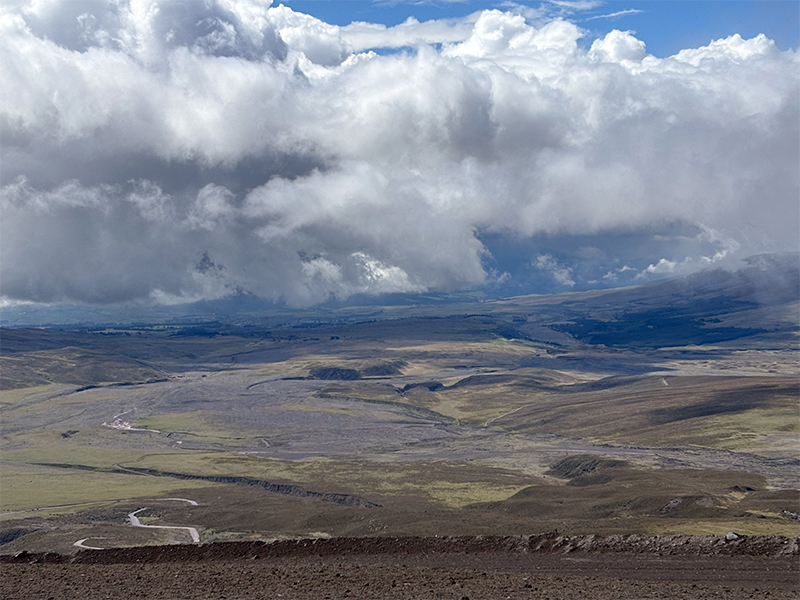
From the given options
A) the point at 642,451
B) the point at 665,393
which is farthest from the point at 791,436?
the point at 665,393

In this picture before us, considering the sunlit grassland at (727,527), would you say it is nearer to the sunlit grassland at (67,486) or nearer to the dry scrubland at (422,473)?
the dry scrubland at (422,473)

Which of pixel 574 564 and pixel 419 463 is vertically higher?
pixel 574 564

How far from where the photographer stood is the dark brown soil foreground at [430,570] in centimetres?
2866

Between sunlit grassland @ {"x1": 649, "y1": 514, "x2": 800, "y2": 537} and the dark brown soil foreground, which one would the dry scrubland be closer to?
sunlit grassland @ {"x1": 649, "y1": 514, "x2": 800, "y2": 537}

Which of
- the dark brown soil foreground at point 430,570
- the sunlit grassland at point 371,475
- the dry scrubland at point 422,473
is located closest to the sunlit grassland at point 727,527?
the dry scrubland at point 422,473

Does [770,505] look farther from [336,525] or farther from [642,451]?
[642,451]

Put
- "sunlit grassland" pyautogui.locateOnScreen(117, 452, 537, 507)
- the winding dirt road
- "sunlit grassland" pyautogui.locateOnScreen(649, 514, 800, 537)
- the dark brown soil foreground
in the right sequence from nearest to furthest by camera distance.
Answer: the dark brown soil foreground
"sunlit grassland" pyautogui.locateOnScreen(649, 514, 800, 537)
the winding dirt road
"sunlit grassland" pyautogui.locateOnScreen(117, 452, 537, 507)

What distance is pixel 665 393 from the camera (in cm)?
19862

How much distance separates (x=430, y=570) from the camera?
32.0m

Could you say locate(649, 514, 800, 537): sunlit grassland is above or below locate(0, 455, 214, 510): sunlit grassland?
above

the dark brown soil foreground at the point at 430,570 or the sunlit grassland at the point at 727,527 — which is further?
the sunlit grassland at the point at 727,527

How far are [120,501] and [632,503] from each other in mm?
64636

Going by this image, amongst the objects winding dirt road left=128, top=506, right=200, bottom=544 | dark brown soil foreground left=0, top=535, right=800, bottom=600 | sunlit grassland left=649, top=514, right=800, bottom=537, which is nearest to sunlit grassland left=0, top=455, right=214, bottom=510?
winding dirt road left=128, top=506, right=200, bottom=544

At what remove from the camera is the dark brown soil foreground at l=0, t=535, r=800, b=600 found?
28656 mm
